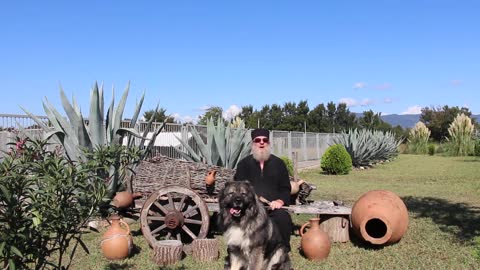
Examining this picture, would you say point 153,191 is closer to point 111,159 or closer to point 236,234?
point 236,234

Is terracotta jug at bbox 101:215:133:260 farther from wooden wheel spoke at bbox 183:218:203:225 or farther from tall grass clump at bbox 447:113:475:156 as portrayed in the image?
tall grass clump at bbox 447:113:475:156

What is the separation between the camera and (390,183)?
17.7 metres

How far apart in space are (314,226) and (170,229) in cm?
211

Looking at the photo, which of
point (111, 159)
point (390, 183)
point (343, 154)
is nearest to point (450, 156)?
point (343, 154)

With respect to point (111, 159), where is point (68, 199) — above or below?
below

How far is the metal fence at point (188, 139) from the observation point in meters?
11.0

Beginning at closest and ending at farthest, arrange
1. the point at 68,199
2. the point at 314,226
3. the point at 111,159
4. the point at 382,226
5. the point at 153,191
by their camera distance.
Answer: the point at 68,199
the point at 111,159
the point at 314,226
the point at 153,191
the point at 382,226

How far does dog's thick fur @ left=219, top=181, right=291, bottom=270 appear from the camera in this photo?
17.1 feet

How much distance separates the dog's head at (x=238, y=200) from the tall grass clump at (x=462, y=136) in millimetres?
35231

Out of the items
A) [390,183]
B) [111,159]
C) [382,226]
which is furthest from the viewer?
[390,183]

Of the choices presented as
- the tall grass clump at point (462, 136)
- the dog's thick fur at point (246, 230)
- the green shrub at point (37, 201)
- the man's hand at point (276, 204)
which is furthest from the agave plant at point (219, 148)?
the tall grass clump at point (462, 136)

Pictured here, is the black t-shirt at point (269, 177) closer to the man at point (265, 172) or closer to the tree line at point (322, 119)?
the man at point (265, 172)

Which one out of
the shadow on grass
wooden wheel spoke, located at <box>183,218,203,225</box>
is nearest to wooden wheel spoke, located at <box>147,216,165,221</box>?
wooden wheel spoke, located at <box>183,218,203,225</box>

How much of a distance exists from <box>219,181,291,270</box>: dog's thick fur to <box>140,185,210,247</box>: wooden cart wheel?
174 centimetres
